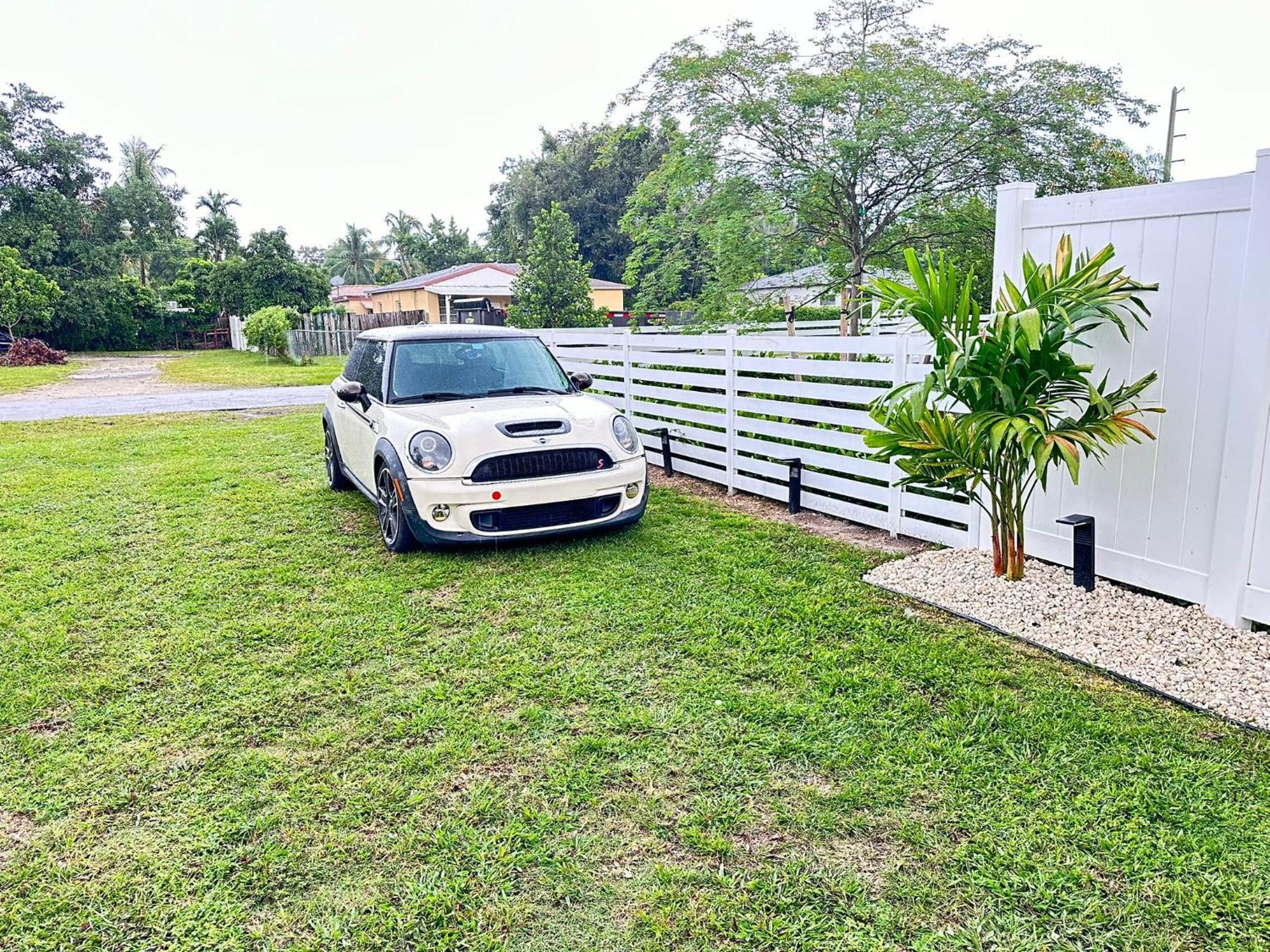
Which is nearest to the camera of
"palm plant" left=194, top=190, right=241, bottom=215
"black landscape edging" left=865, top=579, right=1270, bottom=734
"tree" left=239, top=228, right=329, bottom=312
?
"black landscape edging" left=865, top=579, right=1270, bottom=734

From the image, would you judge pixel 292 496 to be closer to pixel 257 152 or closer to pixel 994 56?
pixel 994 56

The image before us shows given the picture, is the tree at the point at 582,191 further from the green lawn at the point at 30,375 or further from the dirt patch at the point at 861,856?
the dirt patch at the point at 861,856

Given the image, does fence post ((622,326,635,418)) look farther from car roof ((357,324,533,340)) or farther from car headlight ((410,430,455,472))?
car headlight ((410,430,455,472))

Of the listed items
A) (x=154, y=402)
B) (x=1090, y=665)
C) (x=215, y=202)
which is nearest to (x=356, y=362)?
(x=1090, y=665)

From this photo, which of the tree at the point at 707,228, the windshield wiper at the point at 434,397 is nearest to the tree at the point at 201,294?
the tree at the point at 707,228

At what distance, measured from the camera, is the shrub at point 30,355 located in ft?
86.7

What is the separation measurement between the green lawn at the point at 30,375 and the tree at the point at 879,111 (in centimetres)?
1711

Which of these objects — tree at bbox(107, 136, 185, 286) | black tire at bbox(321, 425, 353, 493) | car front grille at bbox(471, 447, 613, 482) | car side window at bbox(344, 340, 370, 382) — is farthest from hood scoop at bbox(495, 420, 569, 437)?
tree at bbox(107, 136, 185, 286)

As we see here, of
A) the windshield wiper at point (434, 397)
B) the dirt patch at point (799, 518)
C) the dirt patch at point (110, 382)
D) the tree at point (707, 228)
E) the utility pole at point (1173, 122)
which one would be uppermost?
the utility pole at point (1173, 122)

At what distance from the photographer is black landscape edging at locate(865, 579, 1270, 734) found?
9.56 feet

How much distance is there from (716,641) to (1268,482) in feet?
8.24

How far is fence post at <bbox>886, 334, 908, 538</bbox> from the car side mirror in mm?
3948

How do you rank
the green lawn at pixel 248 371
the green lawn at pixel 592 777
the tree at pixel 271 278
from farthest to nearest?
1. the tree at pixel 271 278
2. the green lawn at pixel 248 371
3. the green lawn at pixel 592 777

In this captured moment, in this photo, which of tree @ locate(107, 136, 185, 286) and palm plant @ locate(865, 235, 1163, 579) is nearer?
palm plant @ locate(865, 235, 1163, 579)
